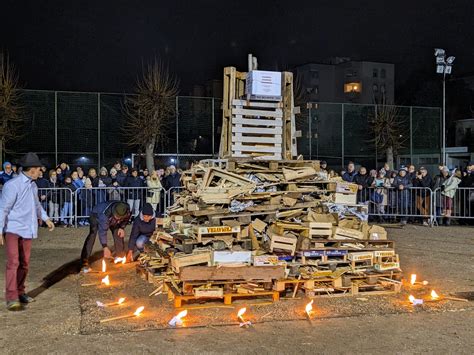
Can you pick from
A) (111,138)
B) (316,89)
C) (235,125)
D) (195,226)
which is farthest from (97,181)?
(316,89)

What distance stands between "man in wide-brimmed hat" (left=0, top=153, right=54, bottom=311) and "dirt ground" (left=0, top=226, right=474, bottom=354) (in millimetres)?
365

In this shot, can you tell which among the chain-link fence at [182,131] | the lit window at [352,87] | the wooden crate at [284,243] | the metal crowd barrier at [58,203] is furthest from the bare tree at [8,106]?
the lit window at [352,87]

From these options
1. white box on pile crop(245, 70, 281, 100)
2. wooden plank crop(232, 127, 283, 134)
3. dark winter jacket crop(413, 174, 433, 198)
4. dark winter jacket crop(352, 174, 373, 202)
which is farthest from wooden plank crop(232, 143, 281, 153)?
dark winter jacket crop(413, 174, 433, 198)

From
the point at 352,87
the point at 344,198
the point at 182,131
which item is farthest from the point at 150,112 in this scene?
the point at 352,87

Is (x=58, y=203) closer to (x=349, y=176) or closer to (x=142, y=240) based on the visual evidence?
(x=142, y=240)

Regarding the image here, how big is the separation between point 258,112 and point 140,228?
10.5 feet

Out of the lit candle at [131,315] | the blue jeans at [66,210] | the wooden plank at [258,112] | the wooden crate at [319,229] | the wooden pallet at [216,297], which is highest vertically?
the wooden plank at [258,112]

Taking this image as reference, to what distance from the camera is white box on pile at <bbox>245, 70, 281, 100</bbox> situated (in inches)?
407

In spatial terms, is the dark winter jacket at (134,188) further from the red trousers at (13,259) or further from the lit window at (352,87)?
the lit window at (352,87)

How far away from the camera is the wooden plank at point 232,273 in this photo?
784 cm

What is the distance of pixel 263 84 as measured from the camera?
10.4 metres

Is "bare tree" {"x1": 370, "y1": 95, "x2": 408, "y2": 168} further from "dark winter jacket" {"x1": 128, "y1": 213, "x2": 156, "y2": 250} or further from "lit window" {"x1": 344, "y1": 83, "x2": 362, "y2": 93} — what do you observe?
"lit window" {"x1": 344, "y1": 83, "x2": 362, "y2": 93}

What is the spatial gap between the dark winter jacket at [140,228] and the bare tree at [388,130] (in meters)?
17.7

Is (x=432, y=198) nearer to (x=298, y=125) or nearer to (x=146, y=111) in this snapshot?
(x=298, y=125)
